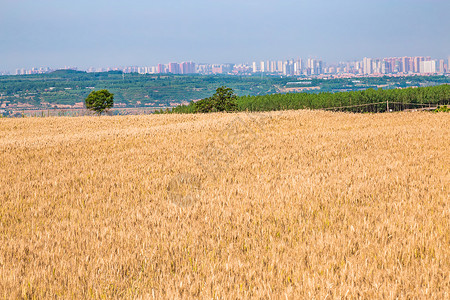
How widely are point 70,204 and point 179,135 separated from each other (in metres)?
8.58

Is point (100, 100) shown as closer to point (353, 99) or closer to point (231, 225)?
point (353, 99)

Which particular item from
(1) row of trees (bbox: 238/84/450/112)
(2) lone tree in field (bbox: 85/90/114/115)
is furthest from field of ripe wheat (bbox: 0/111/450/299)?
(1) row of trees (bbox: 238/84/450/112)

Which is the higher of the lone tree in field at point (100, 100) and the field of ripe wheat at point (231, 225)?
the lone tree in field at point (100, 100)

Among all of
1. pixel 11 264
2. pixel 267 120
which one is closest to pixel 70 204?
pixel 11 264

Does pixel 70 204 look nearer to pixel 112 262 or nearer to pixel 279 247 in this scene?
pixel 112 262

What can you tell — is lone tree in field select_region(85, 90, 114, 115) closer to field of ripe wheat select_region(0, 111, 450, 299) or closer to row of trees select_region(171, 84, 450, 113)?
row of trees select_region(171, 84, 450, 113)

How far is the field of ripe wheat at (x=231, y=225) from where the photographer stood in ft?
10.5

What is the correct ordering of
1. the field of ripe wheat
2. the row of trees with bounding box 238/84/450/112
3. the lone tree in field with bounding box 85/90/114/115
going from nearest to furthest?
1. the field of ripe wheat
2. the lone tree in field with bounding box 85/90/114/115
3. the row of trees with bounding box 238/84/450/112

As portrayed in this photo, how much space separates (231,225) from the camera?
4766 mm

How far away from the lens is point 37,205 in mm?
6230

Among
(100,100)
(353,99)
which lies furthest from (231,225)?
(353,99)

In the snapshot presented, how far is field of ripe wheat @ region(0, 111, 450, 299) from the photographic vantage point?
10.5 ft

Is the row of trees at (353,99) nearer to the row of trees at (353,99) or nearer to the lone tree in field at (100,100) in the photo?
the row of trees at (353,99)

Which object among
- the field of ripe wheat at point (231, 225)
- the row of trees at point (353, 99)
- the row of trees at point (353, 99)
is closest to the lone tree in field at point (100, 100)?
the row of trees at point (353, 99)
